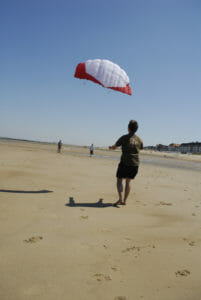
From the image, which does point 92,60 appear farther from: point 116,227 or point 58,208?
point 116,227

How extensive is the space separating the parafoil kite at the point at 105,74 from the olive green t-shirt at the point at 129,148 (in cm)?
285

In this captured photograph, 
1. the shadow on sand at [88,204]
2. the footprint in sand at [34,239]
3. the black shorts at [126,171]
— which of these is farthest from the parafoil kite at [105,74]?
the footprint in sand at [34,239]

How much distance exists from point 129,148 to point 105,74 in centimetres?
343

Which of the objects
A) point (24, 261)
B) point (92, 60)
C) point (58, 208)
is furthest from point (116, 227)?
point (92, 60)

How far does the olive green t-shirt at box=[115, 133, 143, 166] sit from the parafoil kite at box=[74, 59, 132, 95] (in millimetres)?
2848

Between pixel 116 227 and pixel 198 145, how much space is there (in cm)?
18153

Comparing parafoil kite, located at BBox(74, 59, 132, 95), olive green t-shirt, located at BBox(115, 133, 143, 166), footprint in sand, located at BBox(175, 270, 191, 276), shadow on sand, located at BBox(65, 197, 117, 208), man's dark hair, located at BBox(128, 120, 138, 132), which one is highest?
parafoil kite, located at BBox(74, 59, 132, 95)

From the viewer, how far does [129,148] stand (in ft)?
17.1

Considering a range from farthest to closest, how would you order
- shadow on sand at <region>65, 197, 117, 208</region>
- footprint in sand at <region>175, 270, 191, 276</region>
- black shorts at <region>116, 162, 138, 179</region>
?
black shorts at <region>116, 162, 138, 179</region> < shadow on sand at <region>65, 197, 117, 208</region> < footprint in sand at <region>175, 270, 191, 276</region>

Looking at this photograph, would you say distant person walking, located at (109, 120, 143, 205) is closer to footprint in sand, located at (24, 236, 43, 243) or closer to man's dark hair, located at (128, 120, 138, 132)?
man's dark hair, located at (128, 120, 138, 132)

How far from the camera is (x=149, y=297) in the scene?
1.99 m

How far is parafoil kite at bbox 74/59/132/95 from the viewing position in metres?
Answer: 7.41

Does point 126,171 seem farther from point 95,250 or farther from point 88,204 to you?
point 95,250

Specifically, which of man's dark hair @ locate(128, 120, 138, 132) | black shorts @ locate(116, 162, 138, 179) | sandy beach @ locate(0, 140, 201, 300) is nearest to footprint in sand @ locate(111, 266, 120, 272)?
sandy beach @ locate(0, 140, 201, 300)
